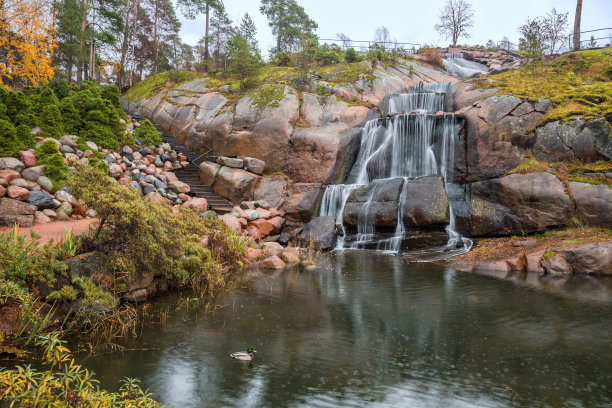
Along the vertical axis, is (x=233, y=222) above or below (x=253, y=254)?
above

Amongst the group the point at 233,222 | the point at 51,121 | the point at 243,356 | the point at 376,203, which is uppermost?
the point at 51,121

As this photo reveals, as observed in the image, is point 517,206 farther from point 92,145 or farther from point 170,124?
point 170,124

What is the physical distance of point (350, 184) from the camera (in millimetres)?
17125

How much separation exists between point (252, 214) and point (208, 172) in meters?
4.43

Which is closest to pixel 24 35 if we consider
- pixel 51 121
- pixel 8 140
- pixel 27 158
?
pixel 51 121

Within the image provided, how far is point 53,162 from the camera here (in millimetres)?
11852

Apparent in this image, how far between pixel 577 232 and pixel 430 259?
493cm

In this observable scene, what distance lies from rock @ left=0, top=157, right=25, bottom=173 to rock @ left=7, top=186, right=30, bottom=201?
112 cm

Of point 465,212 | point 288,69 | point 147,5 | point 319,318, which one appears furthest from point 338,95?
point 147,5

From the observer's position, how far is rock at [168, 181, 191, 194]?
16484 mm

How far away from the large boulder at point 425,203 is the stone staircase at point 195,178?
7.81 m

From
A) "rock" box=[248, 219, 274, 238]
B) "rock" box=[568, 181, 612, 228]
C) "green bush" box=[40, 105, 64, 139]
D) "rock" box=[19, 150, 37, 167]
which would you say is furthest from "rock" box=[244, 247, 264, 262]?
"rock" box=[568, 181, 612, 228]

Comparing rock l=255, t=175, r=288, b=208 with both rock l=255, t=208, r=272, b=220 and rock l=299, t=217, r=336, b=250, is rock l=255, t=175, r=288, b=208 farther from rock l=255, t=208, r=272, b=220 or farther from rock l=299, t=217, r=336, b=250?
rock l=299, t=217, r=336, b=250

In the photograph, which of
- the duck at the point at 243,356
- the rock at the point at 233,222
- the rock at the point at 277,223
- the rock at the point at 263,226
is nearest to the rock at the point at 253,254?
the rock at the point at 233,222
